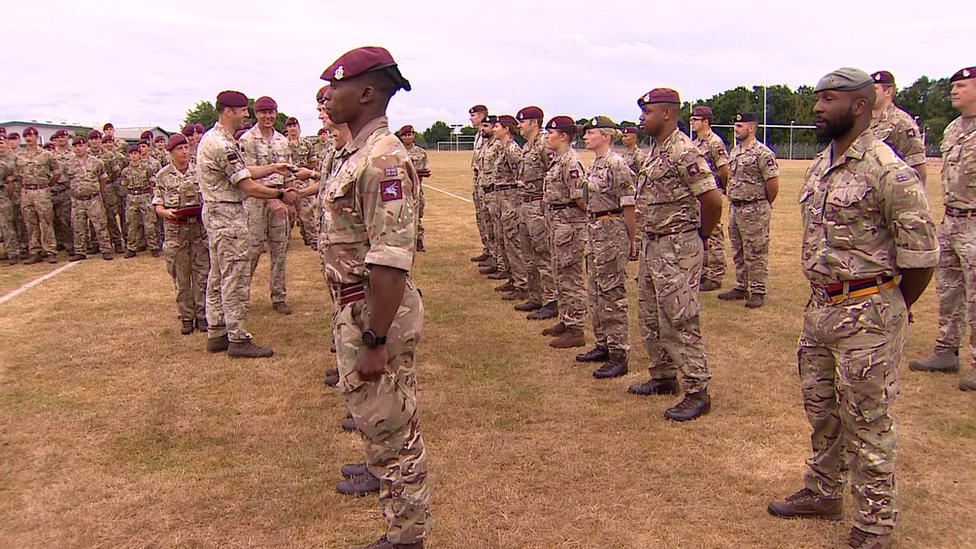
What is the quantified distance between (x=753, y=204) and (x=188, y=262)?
7.00m

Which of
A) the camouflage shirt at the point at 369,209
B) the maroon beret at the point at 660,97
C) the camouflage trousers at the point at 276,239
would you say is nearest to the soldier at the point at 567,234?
the maroon beret at the point at 660,97

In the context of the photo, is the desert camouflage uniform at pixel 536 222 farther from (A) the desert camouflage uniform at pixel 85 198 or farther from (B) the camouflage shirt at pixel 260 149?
(A) the desert camouflage uniform at pixel 85 198

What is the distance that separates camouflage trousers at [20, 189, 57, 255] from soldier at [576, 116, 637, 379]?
35.4 ft

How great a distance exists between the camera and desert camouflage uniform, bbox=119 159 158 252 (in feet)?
41.4

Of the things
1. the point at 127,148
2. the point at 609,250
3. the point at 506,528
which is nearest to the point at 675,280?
the point at 609,250

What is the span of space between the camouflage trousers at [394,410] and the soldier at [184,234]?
519cm

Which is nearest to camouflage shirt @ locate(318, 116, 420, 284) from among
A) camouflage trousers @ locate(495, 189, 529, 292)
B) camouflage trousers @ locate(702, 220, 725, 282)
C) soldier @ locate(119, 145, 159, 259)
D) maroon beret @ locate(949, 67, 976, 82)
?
maroon beret @ locate(949, 67, 976, 82)

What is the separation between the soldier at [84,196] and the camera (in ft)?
40.3

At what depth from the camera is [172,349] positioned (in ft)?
23.7

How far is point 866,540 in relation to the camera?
131 inches

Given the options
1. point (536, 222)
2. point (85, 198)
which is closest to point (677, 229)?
point (536, 222)

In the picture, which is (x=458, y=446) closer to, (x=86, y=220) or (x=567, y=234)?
(x=567, y=234)

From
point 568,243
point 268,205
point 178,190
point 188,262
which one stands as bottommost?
point 188,262

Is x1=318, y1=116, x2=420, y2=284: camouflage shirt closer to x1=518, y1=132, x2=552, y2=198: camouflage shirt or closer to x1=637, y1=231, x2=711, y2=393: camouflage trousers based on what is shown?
x1=637, y1=231, x2=711, y2=393: camouflage trousers
